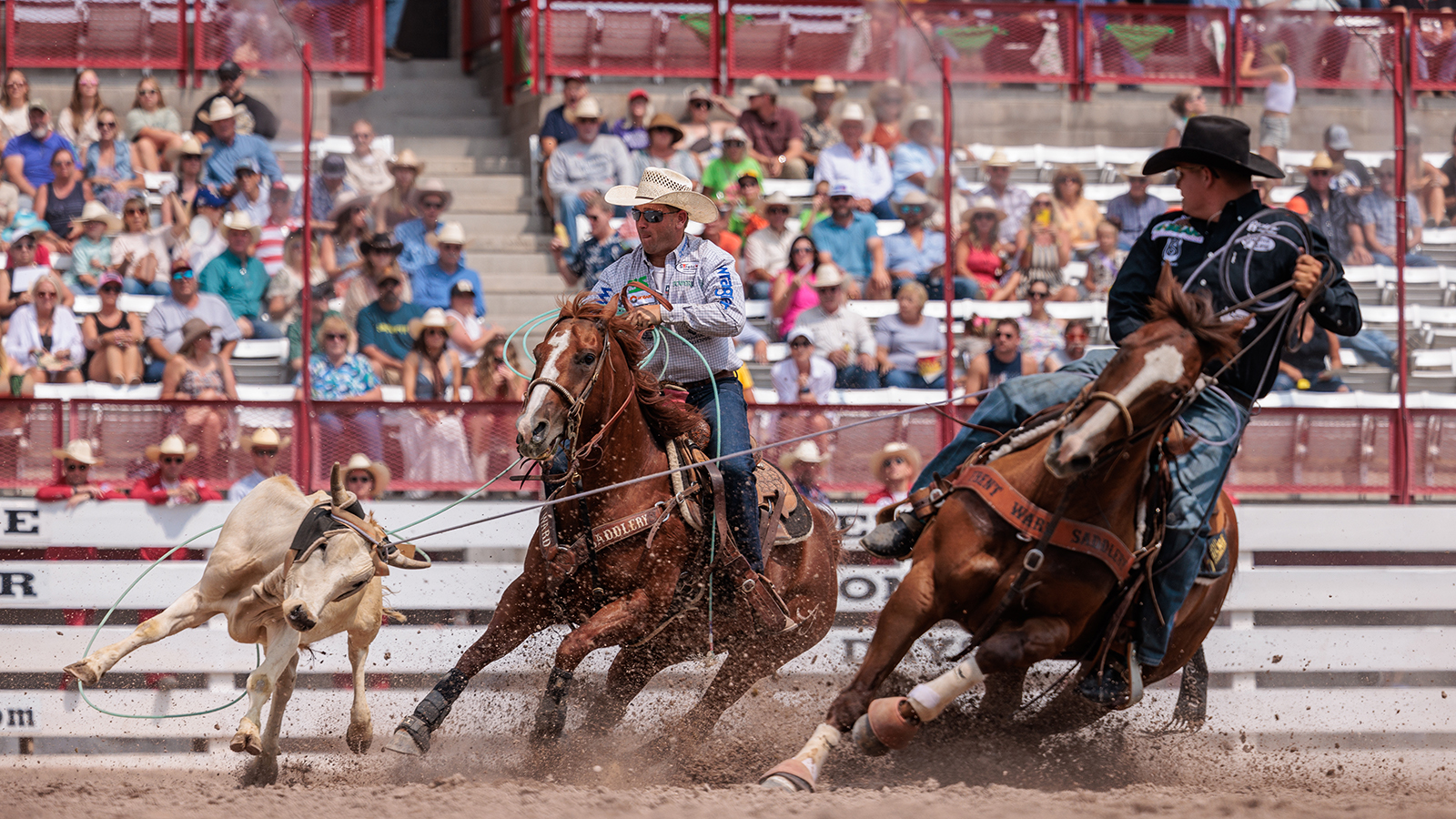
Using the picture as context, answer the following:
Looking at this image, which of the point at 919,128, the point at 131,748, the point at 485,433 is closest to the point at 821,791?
the point at 485,433

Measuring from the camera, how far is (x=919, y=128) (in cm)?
1018

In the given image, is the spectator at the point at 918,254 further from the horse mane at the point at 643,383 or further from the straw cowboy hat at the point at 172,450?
the straw cowboy hat at the point at 172,450

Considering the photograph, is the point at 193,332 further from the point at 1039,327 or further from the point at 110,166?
the point at 1039,327

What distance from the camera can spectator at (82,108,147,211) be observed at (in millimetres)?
11172

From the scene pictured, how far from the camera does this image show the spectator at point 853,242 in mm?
10789

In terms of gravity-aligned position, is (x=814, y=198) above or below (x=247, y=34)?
below

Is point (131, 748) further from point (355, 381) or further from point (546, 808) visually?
point (546, 808)

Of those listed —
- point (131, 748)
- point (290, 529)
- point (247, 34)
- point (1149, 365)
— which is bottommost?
point (131, 748)

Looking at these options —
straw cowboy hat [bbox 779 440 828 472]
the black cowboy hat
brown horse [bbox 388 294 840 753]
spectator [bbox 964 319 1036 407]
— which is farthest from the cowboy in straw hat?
spectator [bbox 964 319 1036 407]

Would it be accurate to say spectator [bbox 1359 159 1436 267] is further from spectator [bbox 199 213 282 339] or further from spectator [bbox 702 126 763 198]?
spectator [bbox 199 213 282 339]

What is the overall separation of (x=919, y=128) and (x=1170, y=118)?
2.52 m

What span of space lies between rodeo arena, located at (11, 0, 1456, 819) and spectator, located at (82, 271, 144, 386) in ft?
0.13

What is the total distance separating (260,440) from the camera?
27.1ft

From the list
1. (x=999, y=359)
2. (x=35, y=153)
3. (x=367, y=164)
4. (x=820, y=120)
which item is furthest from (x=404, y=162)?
(x=999, y=359)
